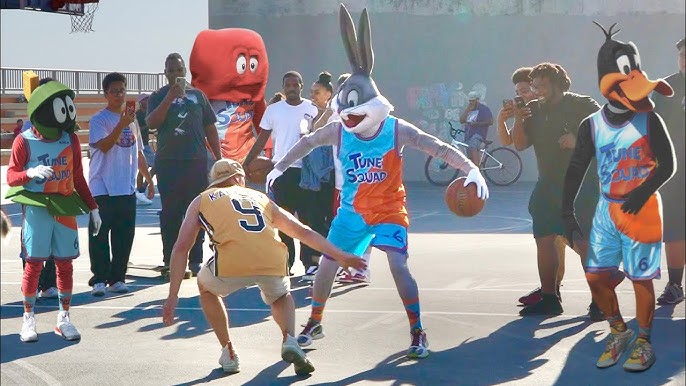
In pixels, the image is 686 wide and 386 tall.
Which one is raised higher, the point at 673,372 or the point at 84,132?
the point at 84,132

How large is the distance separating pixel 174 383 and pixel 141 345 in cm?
69

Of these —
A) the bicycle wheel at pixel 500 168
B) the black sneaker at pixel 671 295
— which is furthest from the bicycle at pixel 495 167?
the black sneaker at pixel 671 295

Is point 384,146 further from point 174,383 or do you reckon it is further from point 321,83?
point 174,383

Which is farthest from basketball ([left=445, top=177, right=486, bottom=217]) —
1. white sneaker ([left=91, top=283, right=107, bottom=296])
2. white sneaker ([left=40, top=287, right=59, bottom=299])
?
white sneaker ([left=91, top=283, right=107, bottom=296])

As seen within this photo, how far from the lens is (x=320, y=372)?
5.54 metres

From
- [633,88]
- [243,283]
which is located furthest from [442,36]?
[633,88]

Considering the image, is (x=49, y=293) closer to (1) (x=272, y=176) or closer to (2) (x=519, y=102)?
(1) (x=272, y=176)

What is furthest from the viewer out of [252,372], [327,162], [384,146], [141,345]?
[327,162]

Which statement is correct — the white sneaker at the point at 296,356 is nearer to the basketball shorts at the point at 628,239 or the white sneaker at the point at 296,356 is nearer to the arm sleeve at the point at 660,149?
the basketball shorts at the point at 628,239

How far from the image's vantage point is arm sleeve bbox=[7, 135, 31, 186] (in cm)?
520

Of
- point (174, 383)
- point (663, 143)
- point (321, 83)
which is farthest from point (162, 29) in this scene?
point (663, 143)

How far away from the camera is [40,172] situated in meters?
5.20

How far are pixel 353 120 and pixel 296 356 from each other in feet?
3.28

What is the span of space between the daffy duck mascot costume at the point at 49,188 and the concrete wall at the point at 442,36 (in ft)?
2.15
